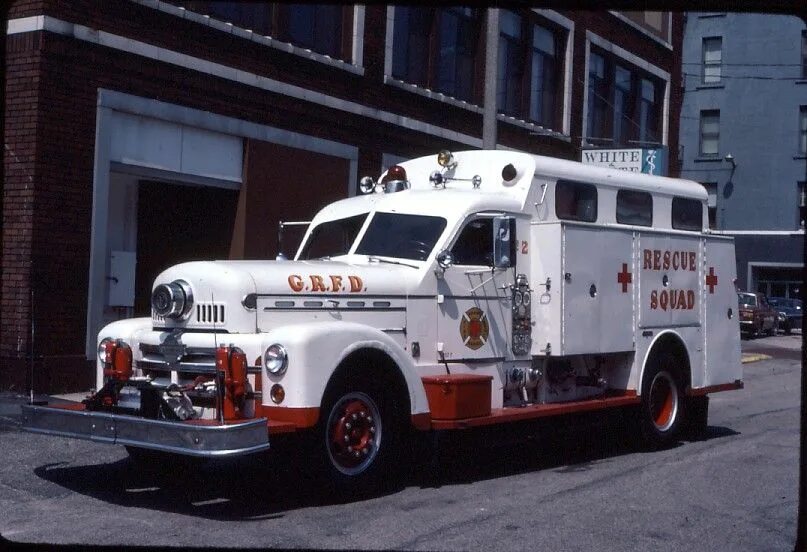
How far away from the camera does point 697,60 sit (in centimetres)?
4700

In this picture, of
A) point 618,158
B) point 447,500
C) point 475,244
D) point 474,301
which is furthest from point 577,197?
point 618,158

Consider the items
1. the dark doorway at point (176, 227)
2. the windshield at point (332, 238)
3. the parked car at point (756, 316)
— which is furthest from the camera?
the parked car at point (756, 316)

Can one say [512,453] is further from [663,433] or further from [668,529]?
[668,529]

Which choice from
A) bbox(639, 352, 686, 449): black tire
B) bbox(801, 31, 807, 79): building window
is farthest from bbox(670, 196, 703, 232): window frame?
bbox(801, 31, 807, 79): building window

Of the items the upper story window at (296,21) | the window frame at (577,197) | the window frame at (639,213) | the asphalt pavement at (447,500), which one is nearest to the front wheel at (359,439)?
the asphalt pavement at (447,500)

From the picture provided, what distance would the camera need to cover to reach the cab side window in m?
9.77

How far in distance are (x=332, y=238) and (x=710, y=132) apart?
1559 inches

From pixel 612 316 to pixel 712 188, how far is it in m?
38.0

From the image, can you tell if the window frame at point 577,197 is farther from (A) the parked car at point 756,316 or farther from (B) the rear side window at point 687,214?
(A) the parked car at point 756,316

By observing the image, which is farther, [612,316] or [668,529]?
[612,316]

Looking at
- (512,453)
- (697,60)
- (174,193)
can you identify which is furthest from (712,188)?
(512,453)

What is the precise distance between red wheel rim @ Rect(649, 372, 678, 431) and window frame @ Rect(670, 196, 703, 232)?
1.68m

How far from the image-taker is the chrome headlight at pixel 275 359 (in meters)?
7.88

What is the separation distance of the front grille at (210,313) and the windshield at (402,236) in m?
1.87
